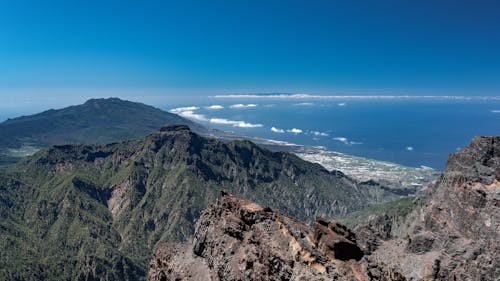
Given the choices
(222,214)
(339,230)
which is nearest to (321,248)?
(339,230)

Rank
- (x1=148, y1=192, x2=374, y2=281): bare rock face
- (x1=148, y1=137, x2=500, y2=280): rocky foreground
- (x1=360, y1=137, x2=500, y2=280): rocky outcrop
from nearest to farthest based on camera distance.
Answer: (x1=148, y1=192, x2=374, y2=281): bare rock face → (x1=148, y1=137, x2=500, y2=280): rocky foreground → (x1=360, y1=137, x2=500, y2=280): rocky outcrop

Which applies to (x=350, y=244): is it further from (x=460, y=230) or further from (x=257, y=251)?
(x=460, y=230)

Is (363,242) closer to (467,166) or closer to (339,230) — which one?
(339,230)

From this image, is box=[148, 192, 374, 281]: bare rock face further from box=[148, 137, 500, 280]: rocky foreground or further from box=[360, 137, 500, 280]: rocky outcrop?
box=[360, 137, 500, 280]: rocky outcrop

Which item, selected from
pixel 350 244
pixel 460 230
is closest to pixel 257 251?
pixel 350 244

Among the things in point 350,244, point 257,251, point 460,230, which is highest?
point 257,251

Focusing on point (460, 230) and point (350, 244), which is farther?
point (460, 230)

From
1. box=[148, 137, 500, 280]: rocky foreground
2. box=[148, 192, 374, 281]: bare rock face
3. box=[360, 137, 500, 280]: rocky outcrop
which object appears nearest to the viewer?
box=[148, 192, 374, 281]: bare rock face

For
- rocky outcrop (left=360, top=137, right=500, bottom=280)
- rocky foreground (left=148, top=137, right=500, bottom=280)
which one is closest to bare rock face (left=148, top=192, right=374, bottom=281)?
rocky foreground (left=148, top=137, right=500, bottom=280)
